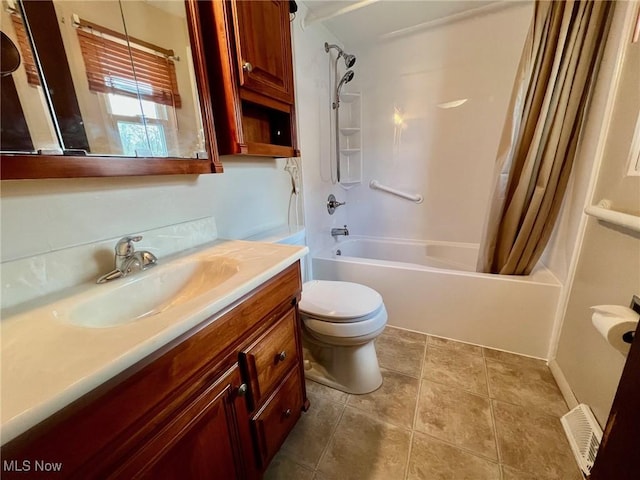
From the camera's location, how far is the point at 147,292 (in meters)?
0.79

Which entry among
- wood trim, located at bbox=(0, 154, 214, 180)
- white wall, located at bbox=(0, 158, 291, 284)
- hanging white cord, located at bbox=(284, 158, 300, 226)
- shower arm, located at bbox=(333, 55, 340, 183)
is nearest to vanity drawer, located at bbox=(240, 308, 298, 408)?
white wall, located at bbox=(0, 158, 291, 284)

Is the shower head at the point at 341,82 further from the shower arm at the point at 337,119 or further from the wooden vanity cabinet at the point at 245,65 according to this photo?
the wooden vanity cabinet at the point at 245,65

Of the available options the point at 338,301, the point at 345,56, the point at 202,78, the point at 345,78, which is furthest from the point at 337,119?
the point at 338,301

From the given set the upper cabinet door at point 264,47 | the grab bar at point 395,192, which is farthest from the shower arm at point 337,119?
the upper cabinet door at point 264,47

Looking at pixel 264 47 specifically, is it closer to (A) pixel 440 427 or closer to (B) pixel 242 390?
(B) pixel 242 390

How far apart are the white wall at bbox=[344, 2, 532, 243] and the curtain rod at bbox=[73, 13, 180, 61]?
173 centimetres

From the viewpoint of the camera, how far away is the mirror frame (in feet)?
2.01

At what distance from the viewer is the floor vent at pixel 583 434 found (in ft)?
3.11

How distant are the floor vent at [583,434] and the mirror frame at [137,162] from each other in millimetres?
1774

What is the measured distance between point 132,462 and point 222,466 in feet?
0.96

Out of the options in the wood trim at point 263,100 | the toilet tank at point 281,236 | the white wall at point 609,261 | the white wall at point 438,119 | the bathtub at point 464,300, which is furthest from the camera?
the white wall at point 438,119

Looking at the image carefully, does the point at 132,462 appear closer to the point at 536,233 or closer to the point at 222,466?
the point at 222,466

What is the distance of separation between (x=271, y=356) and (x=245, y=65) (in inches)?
43.1

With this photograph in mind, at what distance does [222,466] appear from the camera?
694 mm
